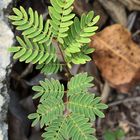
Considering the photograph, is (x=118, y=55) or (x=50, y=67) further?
(x=118, y=55)

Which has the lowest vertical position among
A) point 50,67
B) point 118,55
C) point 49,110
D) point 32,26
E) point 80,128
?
point 118,55

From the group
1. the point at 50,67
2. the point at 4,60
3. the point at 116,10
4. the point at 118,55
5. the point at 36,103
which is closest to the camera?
the point at 50,67

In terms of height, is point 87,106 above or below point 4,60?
below

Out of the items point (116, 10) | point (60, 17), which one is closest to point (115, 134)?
point (116, 10)

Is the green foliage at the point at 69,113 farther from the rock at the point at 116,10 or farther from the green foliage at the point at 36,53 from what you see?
the rock at the point at 116,10

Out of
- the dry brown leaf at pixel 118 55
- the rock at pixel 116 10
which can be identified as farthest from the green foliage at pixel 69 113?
the rock at pixel 116 10

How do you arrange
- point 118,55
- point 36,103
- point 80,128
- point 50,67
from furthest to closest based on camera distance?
point 118,55 < point 36,103 < point 50,67 < point 80,128

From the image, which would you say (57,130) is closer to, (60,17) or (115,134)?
(60,17)

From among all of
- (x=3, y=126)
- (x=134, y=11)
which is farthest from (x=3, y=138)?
(x=134, y=11)

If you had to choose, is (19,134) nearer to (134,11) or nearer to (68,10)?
(68,10)
